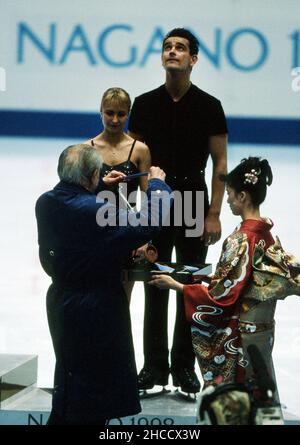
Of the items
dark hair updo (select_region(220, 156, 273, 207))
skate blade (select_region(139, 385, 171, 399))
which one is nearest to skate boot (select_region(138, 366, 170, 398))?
skate blade (select_region(139, 385, 171, 399))

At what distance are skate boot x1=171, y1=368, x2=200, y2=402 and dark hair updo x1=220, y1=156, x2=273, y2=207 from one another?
97 centimetres

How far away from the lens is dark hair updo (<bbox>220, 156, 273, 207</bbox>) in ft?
10.1

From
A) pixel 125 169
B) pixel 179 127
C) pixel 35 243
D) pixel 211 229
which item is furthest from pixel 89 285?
pixel 35 243

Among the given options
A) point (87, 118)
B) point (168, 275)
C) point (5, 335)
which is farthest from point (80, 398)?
point (87, 118)

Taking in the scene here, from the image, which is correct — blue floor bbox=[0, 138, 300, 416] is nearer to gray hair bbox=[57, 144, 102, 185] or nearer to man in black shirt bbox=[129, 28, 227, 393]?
man in black shirt bbox=[129, 28, 227, 393]

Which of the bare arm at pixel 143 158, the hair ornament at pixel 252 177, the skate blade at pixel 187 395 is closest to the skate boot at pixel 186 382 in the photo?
the skate blade at pixel 187 395

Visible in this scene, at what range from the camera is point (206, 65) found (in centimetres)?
604

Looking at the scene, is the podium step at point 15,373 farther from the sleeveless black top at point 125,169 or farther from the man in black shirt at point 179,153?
A: the sleeveless black top at point 125,169

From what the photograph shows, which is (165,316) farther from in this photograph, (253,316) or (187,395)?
(253,316)

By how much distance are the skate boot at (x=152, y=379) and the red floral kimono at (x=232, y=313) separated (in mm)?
577

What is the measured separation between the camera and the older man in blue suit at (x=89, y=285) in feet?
9.46

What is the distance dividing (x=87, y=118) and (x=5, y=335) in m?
2.07

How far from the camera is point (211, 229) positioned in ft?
12.5
